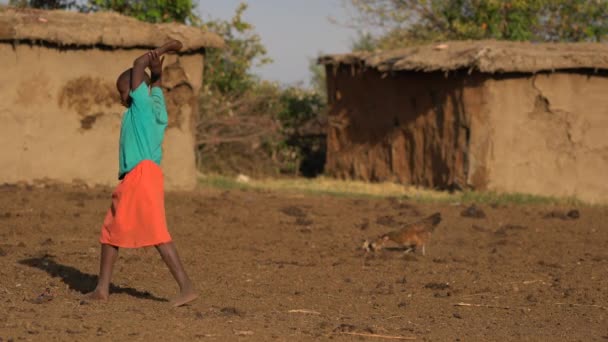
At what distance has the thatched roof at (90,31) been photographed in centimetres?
1126

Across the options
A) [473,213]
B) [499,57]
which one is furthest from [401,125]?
[473,213]

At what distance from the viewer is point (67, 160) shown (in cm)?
1179

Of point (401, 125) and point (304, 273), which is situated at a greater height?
point (401, 125)

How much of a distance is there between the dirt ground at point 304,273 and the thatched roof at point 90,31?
1.63m

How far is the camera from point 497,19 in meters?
19.2

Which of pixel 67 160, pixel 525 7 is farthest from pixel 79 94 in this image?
pixel 525 7

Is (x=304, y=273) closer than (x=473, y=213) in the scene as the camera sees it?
Yes

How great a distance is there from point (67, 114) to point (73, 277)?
15.6ft

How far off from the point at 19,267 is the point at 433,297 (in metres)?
2.90

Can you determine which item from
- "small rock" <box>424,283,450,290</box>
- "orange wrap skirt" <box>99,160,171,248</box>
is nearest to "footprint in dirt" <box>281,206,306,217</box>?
"small rock" <box>424,283,450,290</box>

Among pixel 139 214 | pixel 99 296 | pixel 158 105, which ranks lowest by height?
pixel 99 296

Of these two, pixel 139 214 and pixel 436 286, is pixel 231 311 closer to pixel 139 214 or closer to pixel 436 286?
pixel 139 214

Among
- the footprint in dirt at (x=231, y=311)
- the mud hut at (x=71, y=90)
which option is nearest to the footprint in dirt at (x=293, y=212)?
the mud hut at (x=71, y=90)

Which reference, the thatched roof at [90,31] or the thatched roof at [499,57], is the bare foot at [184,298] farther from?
the thatched roof at [499,57]
